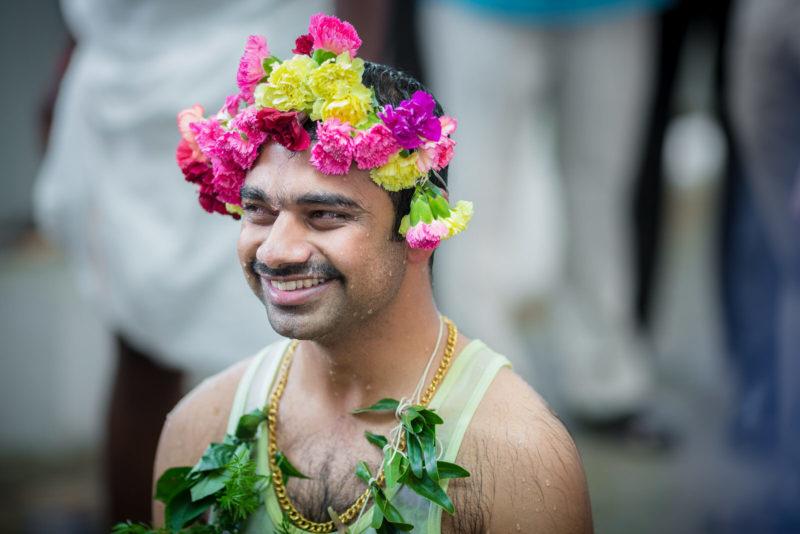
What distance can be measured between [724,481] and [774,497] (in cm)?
24

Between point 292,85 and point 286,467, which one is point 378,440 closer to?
point 286,467

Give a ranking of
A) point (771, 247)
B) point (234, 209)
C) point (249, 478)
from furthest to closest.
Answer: point (771, 247), point (234, 209), point (249, 478)

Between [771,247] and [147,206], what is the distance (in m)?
3.19

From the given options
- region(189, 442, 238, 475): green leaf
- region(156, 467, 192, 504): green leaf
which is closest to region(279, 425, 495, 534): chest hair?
region(189, 442, 238, 475): green leaf

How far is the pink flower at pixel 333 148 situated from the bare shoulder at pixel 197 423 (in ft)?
2.16

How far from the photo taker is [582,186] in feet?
14.5

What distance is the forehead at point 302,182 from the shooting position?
1652 mm

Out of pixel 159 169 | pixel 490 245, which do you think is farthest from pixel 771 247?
pixel 159 169

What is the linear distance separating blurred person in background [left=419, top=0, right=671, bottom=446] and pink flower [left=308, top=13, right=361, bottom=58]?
2.42m

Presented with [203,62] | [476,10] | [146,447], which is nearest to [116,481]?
[146,447]

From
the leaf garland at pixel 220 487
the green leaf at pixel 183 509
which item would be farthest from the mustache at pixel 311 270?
the green leaf at pixel 183 509

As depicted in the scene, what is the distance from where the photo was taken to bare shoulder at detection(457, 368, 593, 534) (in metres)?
1.66

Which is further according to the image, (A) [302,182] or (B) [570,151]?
(B) [570,151]

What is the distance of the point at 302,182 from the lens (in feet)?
5.43
